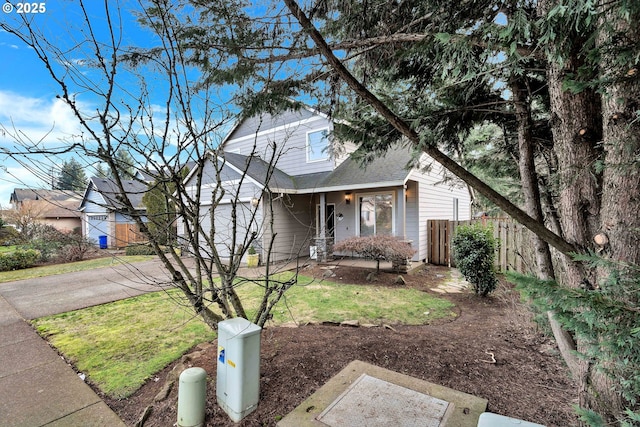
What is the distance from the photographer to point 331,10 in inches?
125

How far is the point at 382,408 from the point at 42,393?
340 cm

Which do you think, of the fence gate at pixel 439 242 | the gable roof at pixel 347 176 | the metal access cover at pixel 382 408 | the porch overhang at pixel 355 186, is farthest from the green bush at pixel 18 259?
the fence gate at pixel 439 242

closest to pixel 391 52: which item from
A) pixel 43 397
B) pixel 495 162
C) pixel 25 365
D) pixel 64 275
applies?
pixel 495 162

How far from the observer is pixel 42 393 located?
2908 mm

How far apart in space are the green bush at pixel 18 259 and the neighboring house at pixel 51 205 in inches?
57.9

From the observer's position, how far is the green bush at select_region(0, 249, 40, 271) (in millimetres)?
10672

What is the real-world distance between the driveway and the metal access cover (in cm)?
373

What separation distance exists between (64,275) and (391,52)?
38.6 feet

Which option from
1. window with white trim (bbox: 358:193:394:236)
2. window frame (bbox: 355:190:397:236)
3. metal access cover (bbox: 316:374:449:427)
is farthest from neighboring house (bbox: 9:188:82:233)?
window with white trim (bbox: 358:193:394:236)

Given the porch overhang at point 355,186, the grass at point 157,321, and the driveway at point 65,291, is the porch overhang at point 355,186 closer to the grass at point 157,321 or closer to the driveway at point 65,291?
the grass at point 157,321

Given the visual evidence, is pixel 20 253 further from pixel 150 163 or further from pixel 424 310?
pixel 424 310

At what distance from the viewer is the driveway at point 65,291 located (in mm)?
5923

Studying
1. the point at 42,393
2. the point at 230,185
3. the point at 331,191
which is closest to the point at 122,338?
the point at 42,393

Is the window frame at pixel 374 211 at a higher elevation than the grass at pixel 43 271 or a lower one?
higher
